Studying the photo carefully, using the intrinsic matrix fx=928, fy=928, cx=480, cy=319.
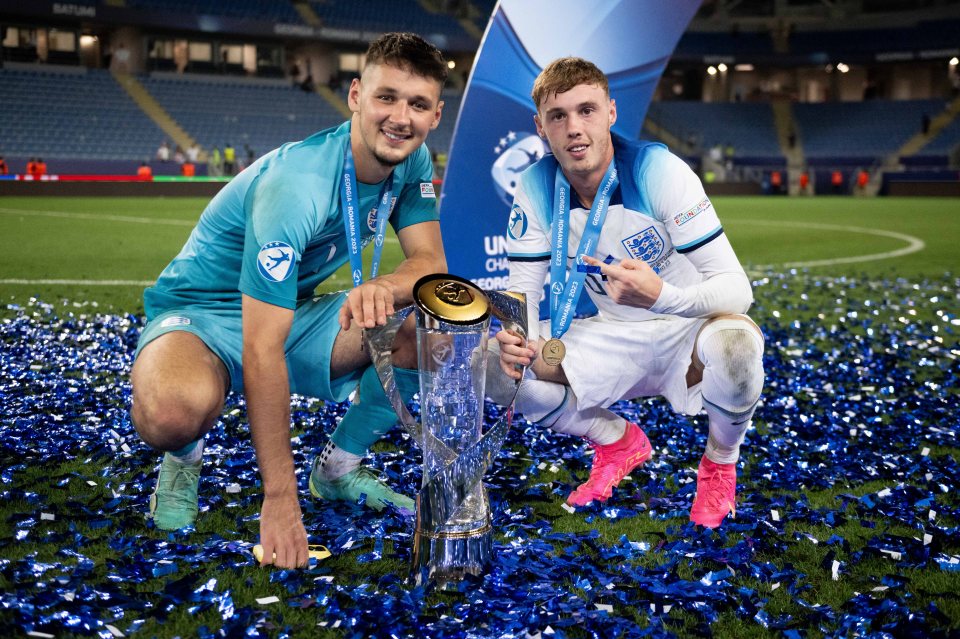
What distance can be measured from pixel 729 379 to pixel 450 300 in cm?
119

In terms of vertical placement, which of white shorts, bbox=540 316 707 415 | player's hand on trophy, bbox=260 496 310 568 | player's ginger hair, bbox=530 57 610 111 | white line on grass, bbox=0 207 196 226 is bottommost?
player's hand on trophy, bbox=260 496 310 568

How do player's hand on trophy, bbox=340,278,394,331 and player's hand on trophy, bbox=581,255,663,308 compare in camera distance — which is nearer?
player's hand on trophy, bbox=340,278,394,331

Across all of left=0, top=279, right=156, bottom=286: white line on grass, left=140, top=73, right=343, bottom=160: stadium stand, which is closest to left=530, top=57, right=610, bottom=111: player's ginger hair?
left=0, top=279, right=156, bottom=286: white line on grass

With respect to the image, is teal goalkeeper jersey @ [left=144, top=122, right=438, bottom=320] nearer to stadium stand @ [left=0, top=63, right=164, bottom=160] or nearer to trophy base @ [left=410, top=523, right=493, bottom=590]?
trophy base @ [left=410, top=523, right=493, bottom=590]

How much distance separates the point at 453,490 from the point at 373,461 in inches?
51.6

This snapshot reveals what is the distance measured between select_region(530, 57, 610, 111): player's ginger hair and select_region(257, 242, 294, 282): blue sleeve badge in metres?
1.22

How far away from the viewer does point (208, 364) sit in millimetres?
3199

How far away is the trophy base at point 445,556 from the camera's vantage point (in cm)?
268

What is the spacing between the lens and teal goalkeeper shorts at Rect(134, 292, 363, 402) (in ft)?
10.9

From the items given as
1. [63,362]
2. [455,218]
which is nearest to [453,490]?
[455,218]

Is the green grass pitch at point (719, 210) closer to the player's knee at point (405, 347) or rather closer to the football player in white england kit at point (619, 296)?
the football player in white england kit at point (619, 296)

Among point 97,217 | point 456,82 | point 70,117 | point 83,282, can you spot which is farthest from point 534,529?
point 456,82

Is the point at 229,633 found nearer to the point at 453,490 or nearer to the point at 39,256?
the point at 453,490

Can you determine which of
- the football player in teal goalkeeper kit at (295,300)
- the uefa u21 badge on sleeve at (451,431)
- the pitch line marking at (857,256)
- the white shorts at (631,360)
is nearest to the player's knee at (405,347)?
the football player in teal goalkeeper kit at (295,300)
